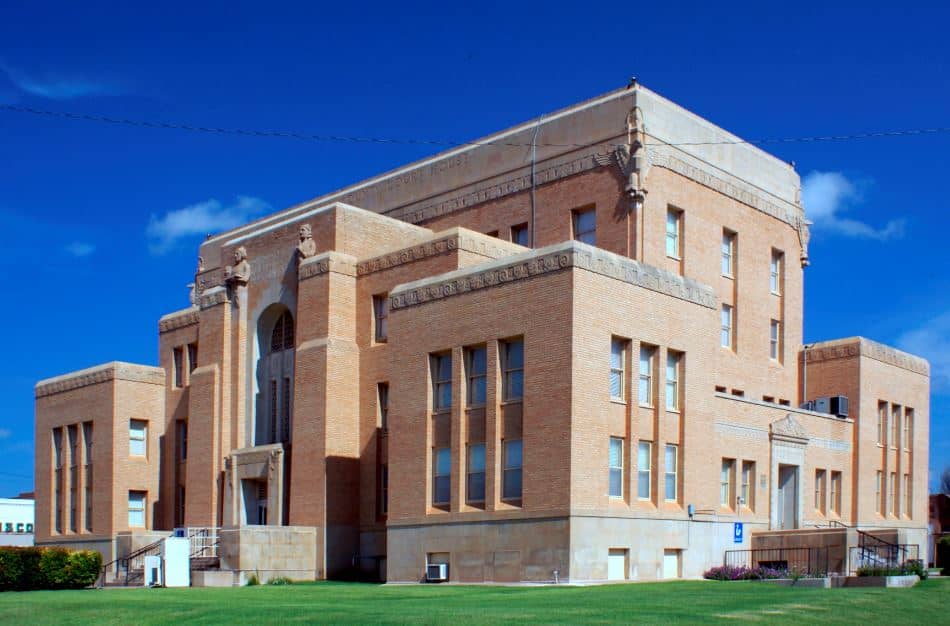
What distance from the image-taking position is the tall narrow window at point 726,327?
4366 cm

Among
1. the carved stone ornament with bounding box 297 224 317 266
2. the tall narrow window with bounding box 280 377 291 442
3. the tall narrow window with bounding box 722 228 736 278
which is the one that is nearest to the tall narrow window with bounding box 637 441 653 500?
the tall narrow window with bounding box 722 228 736 278

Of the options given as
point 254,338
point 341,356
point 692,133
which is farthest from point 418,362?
point 692,133

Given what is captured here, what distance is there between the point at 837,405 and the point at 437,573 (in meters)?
18.9

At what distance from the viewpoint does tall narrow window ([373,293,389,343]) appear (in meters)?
40.6

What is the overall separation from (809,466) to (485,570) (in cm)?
1565

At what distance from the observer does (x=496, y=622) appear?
712 inches

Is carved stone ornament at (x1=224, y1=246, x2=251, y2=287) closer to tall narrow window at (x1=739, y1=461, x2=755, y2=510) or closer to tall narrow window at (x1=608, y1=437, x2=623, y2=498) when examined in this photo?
tall narrow window at (x1=608, y1=437, x2=623, y2=498)

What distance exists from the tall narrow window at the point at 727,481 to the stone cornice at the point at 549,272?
589 cm

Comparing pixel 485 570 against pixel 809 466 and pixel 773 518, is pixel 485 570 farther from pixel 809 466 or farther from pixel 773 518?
pixel 809 466

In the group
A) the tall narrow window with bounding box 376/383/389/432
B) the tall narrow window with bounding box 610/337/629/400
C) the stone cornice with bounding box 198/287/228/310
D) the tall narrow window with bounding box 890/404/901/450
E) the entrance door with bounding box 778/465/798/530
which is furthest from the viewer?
the tall narrow window with bounding box 890/404/901/450

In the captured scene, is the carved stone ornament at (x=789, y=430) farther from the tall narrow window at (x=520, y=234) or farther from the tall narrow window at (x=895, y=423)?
the tall narrow window at (x=520, y=234)

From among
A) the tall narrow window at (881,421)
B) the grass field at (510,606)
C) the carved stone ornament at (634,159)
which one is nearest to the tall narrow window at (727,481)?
the carved stone ornament at (634,159)

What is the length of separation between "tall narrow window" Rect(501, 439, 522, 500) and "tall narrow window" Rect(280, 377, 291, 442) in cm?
1298

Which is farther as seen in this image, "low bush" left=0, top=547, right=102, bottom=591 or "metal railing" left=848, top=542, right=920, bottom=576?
"low bush" left=0, top=547, right=102, bottom=591
